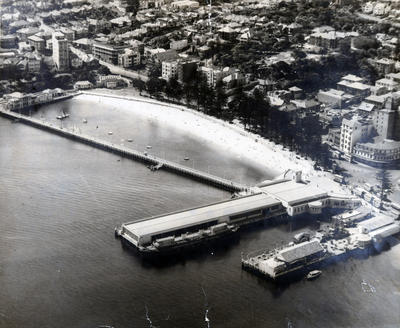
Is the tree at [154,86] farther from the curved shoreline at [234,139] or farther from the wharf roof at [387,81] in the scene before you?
the wharf roof at [387,81]

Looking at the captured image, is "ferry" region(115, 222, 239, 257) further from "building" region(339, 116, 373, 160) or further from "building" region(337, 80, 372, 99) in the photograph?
"building" region(337, 80, 372, 99)

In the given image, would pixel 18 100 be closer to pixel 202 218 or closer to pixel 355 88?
pixel 355 88

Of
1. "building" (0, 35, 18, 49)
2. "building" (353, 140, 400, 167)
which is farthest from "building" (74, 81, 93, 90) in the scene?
"building" (353, 140, 400, 167)

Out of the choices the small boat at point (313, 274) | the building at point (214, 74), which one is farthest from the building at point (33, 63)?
the small boat at point (313, 274)

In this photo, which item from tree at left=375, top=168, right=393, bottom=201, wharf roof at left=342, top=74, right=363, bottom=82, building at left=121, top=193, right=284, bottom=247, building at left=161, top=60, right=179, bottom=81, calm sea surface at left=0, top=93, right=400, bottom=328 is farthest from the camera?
building at left=161, top=60, right=179, bottom=81

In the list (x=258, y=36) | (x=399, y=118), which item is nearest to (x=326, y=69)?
(x=258, y=36)
